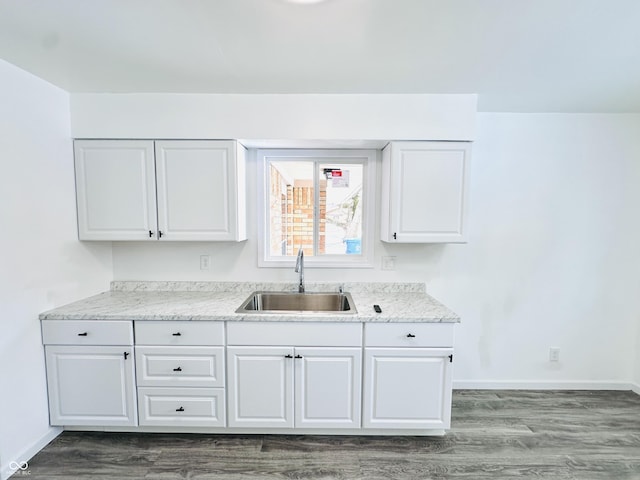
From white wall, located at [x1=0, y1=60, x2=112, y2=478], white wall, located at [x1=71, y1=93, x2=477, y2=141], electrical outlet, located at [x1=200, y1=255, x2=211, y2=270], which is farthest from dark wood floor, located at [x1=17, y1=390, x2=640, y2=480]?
white wall, located at [x1=71, y1=93, x2=477, y2=141]

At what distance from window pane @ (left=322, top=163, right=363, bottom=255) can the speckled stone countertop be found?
350 mm

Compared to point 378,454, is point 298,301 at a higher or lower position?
higher

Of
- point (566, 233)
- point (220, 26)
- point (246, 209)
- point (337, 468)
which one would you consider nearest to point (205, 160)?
point (246, 209)

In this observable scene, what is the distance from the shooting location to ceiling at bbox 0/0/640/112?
1.26 metres

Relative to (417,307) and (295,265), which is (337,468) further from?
(295,265)

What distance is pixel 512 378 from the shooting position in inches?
100

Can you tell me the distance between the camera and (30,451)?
69.7 inches

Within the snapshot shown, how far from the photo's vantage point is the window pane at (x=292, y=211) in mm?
2549

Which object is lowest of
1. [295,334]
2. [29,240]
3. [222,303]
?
[295,334]

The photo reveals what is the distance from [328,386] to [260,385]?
44cm

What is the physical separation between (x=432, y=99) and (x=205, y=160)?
66.5 inches

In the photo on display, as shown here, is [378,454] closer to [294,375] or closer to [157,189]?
[294,375]

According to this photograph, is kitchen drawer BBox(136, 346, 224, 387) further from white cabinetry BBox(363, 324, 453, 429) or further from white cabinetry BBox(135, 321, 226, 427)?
white cabinetry BBox(363, 324, 453, 429)

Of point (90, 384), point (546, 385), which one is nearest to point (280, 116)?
point (90, 384)
